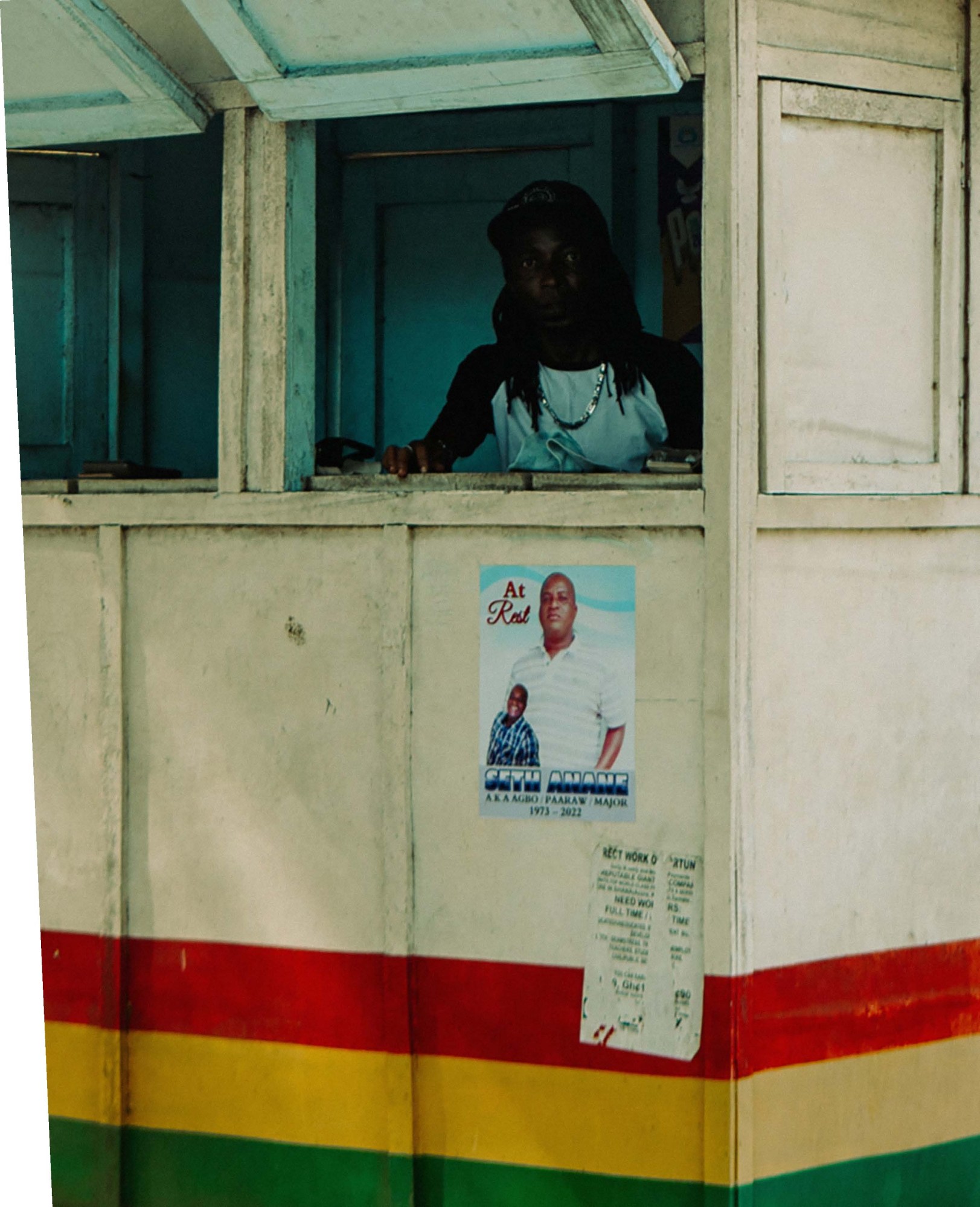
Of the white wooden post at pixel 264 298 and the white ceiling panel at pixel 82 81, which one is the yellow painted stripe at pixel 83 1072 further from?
the white ceiling panel at pixel 82 81

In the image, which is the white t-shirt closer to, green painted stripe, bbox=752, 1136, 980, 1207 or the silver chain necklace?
the silver chain necklace

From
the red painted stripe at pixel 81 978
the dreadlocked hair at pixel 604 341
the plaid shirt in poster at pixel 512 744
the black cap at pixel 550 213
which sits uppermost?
the black cap at pixel 550 213

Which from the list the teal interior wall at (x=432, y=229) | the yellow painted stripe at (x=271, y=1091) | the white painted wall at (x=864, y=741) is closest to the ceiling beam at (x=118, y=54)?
the teal interior wall at (x=432, y=229)

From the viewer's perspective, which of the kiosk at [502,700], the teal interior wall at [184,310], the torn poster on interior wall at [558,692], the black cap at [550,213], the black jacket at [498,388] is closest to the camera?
the kiosk at [502,700]

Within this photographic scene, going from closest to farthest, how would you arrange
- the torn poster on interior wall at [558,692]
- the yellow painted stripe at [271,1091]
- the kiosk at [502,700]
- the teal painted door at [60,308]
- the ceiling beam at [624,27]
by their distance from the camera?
1. the ceiling beam at [624,27]
2. the kiosk at [502,700]
3. the torn poster on interior wall at [558,692]
4. the yellow painted stripe at [271,1091]
5. the teal painted door at [60,308]

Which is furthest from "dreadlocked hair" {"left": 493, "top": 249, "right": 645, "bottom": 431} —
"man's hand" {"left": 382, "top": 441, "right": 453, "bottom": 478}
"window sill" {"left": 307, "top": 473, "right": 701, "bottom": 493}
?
"window sill" {"left": 307, "top": 473, "right": 701, "bottom": 493}

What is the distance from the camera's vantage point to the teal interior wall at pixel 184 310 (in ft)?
17.3

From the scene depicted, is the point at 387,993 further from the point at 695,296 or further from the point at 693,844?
the point at 695,296

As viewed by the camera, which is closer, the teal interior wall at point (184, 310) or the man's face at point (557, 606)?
the man's face at point (557, 606)

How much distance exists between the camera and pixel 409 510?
354 cm

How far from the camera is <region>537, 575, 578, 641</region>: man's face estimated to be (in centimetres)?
346

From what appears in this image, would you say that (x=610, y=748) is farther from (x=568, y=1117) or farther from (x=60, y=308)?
(x=60, y=308)

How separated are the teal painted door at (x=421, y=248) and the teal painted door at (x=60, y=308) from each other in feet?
Answer: 3.06

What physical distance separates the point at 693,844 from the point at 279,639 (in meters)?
1.25
